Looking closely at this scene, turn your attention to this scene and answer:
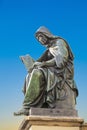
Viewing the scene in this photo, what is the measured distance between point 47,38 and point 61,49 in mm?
576

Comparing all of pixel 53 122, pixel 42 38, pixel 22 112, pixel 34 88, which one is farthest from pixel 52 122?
pixel 42 38

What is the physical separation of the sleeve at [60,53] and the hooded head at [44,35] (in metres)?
0.26

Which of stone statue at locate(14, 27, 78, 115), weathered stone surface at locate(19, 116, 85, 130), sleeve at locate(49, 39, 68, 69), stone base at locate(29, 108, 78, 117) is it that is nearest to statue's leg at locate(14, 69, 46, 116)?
stone statue at locate(14, 27, 78, 115)

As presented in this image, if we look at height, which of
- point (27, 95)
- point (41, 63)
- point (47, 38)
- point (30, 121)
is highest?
point (47, 38)

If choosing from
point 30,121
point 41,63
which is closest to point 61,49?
point 41,63

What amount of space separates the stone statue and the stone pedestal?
326 mm

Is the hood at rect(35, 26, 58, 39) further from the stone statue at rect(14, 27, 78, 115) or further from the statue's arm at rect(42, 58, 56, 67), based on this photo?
the statue's arm at rect(42, 58, 56, 67)

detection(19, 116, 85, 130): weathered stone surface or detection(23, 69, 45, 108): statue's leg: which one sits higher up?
detection(23, 69, 45, 108): statue's leg

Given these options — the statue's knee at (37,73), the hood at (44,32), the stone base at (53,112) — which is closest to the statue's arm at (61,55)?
the hood at (44,32)

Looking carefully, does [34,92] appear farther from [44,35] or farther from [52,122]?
[44,35]

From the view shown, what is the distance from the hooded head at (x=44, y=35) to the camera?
1027 cm

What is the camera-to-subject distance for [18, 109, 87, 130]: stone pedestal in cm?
898

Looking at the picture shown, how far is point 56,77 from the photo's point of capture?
31.7 feet

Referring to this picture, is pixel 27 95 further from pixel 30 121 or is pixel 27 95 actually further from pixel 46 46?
pixel 46 46
